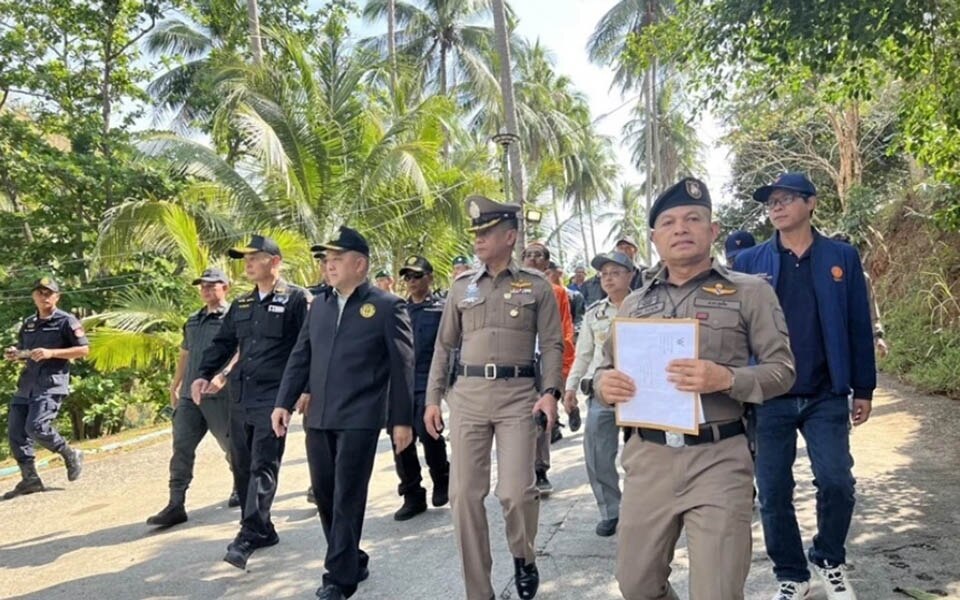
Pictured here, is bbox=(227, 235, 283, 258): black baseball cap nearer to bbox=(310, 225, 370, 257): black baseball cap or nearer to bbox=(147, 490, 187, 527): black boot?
bbox=(310, 225, 370, 257): black baseball cap

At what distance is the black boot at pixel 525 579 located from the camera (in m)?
3.44

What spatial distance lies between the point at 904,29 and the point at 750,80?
5.05 feet

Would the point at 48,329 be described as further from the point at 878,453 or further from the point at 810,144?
the point at 810,144

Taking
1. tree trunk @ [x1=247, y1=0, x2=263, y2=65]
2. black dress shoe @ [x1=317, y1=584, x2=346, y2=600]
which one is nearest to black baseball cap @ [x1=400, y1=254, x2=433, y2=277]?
black dress shoe @ [x1=317, y1=584, x2=346, y2=600]

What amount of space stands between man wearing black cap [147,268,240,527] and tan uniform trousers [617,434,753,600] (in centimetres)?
357

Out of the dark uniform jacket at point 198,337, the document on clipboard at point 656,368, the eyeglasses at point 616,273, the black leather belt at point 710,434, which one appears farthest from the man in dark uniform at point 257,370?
the black leather belt at point 710,434

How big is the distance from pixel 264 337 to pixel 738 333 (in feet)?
10.6

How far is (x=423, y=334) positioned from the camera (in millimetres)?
5762

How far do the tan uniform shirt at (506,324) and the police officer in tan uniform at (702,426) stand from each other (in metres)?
1.04

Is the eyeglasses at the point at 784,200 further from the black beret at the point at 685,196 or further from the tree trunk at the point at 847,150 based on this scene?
the tree trunk at the point at 847,150

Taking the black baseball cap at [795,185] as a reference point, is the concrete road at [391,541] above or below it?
below

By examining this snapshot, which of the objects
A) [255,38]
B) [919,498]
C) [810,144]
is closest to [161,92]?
[255,38]

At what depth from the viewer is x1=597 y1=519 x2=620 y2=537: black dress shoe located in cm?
436

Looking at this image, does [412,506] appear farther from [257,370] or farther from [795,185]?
[795,185]
